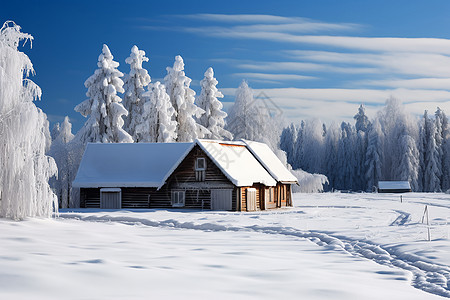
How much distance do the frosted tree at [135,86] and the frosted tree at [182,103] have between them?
2.59 m

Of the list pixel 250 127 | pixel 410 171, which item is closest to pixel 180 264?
pixel 250 127

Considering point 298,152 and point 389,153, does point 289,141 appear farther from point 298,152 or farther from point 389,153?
point 389,153

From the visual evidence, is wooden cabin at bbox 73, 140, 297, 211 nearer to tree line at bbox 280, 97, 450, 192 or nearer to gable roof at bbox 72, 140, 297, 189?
gable roof at bbox 72, 140, 297, 189

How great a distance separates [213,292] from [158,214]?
26.1m

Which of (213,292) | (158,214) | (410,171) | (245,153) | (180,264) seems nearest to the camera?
(213,292)

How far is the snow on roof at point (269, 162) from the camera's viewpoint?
150 feet

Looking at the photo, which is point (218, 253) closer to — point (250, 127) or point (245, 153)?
point (245, 153)

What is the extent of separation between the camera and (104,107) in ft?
163

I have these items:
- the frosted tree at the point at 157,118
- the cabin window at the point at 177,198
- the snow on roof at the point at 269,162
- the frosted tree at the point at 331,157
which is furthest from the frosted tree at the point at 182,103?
the frosted tree at the point at 331,157

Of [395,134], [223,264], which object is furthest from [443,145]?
[223,264]

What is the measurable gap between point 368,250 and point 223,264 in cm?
685

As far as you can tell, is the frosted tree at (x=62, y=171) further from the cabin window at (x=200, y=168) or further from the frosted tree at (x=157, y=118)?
the cabin window at (x=200, y=168)

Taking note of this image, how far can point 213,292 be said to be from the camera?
1084cm

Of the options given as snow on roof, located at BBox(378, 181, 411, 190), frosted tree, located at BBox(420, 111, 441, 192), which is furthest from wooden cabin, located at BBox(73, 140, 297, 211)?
frosted tree, located at BBox(420, 111, 441, 192)
